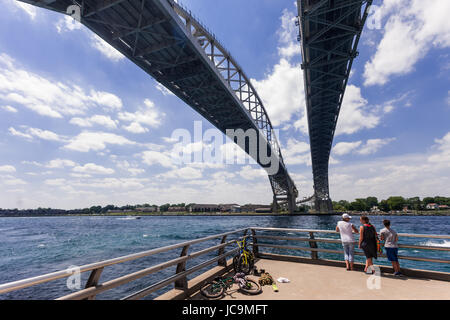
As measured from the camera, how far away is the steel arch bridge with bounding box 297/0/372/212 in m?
16.4

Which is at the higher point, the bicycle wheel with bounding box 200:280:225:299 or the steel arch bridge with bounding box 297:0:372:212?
the steel arch bridge with bounding box 297:0:372:212

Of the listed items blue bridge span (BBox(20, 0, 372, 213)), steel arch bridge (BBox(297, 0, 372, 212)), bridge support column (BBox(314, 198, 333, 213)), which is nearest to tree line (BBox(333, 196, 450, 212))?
bridge support column (BBox(314, 198, 333, 213))

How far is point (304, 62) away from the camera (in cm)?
2203

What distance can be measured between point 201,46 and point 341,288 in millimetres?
22675

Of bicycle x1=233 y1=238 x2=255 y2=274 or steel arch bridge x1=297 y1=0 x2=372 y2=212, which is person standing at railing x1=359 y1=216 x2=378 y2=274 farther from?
steel arch bridge x1=297 y1=0 x2=372 y2=212

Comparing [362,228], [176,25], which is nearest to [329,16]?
[176,25]

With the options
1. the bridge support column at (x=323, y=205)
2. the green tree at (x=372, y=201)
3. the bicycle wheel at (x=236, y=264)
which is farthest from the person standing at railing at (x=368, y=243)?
the green tree at (x=372, y=201)

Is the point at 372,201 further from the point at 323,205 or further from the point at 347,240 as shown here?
the point at 347,240

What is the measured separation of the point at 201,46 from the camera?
21.5 m

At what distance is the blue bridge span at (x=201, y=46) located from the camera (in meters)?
15.8

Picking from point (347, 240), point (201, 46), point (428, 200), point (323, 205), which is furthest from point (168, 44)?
point (428, 200)
